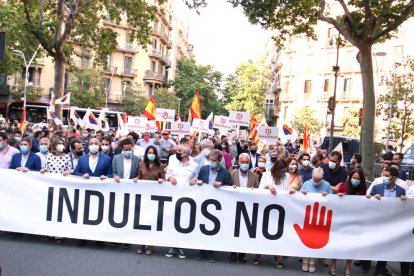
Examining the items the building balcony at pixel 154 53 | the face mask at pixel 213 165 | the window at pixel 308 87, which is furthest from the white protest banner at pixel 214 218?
the building balcony at pixel 154 53

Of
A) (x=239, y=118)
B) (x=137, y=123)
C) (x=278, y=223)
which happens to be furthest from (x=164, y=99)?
(x=278, y=223)

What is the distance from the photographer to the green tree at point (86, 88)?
5778 centimetres

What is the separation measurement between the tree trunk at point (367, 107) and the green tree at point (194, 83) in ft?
196

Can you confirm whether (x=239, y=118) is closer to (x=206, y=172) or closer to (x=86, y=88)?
(x=206, y=172)

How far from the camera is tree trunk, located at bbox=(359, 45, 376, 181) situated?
1503 centimetres

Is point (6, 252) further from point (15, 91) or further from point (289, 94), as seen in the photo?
point (289, 94)

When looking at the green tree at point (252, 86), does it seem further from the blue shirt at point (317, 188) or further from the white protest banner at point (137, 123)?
the blue shirt at point (317, 188)

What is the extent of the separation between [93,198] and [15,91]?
2012 inches

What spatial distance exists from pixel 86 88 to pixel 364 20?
47.3 metres

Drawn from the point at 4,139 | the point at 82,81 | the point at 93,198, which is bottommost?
the point at 93,198

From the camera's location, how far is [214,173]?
26.4ft

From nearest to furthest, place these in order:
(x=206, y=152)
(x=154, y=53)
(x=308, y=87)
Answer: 1. (x=206, y=152)
2. (x=308, y=87)
3. (x=154, y=53)

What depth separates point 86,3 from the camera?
2330 centimetres

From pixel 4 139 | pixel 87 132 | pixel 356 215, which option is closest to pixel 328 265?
pixel 356 215
